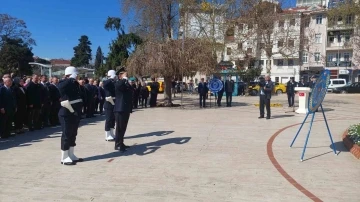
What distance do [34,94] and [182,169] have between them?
6259mm

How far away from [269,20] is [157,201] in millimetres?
22808

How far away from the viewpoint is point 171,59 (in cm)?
1812

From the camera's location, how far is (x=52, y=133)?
10.4m

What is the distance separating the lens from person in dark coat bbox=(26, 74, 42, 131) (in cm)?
1046

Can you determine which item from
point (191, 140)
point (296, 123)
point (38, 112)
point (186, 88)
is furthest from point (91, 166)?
point (186, 88)

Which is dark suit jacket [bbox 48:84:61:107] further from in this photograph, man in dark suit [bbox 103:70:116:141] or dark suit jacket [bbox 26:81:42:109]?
man in dark suit [bbox 103:70:116:141]

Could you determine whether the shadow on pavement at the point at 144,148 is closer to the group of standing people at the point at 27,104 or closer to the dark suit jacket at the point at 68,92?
the dark suit jacket at the point at 68,92

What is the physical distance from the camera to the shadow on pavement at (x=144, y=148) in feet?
24.3

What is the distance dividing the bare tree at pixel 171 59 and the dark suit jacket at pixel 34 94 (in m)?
8.09

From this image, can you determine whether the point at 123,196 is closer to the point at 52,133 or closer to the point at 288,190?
the point at 288,190

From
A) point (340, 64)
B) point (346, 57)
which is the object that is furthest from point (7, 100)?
point (346, 57)

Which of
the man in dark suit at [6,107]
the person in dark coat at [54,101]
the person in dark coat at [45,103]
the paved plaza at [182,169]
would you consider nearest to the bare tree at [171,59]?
the person in dark coat at [54,101]

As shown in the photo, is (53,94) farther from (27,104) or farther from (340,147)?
(340,147)

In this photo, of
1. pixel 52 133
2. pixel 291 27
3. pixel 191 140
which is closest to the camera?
pixel 191 140
